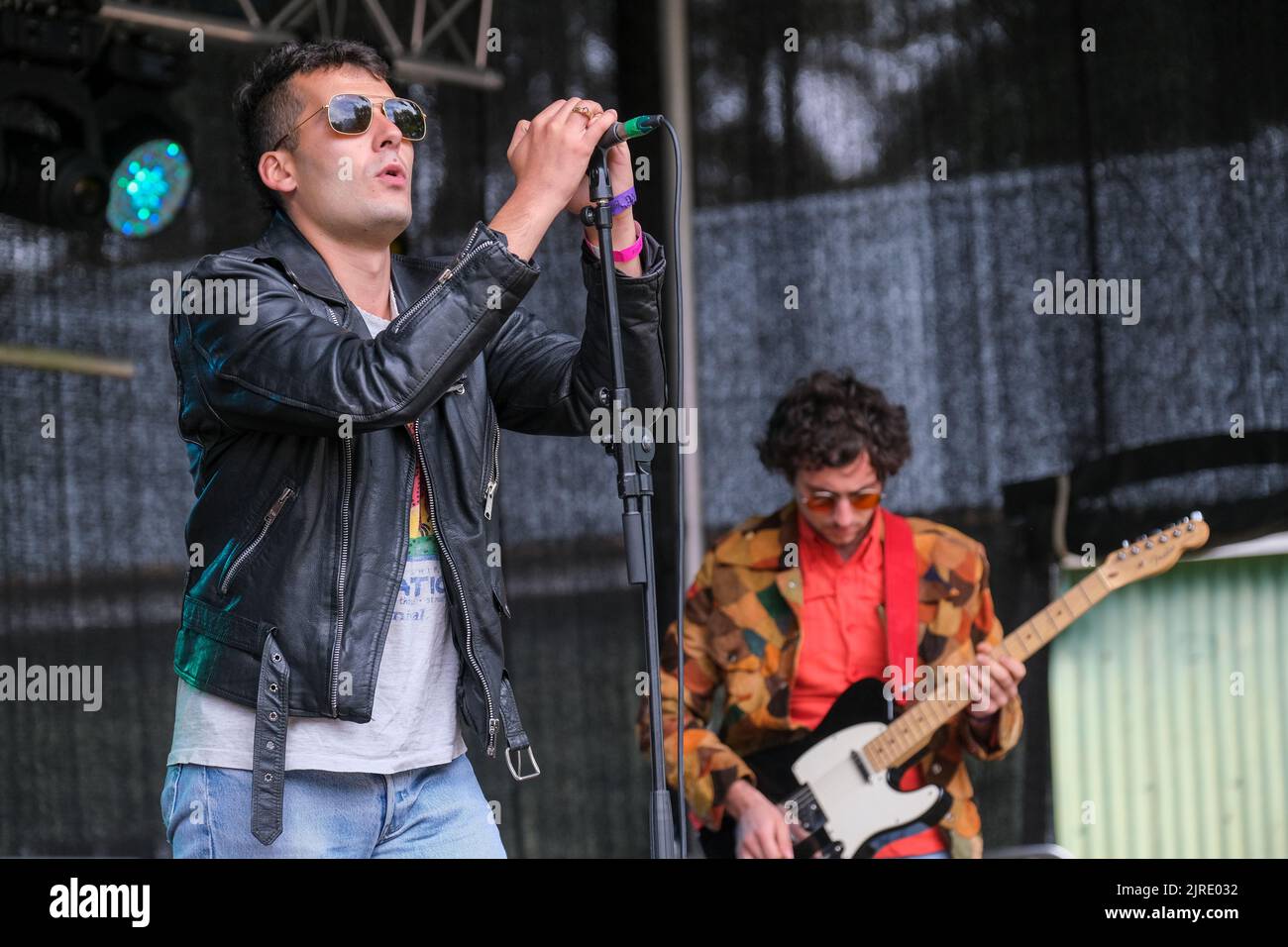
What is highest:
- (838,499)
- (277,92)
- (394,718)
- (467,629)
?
(277,92)

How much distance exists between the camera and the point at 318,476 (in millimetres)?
1793

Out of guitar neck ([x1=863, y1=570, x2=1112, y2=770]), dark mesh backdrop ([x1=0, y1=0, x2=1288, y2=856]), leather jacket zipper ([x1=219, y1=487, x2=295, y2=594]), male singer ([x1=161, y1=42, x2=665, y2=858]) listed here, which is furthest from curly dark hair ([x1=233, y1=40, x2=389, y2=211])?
dark mesh backdrop ([x1=0, y1=0, x2=1288, y2=856])

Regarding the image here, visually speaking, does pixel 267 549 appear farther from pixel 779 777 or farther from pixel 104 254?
pixel 104 254

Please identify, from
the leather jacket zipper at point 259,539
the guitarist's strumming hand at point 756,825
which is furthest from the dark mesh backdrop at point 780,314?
the leather jacket zipper at point 259,539

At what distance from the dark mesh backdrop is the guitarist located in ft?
1.29

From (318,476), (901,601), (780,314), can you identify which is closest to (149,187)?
(780,314)

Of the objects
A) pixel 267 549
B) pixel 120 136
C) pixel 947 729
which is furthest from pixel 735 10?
pixel 267 549

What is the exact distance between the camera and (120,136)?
155 inches

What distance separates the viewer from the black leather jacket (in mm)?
1706

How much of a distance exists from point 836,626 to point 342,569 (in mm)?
1846

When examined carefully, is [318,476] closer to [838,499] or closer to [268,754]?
[268,754]

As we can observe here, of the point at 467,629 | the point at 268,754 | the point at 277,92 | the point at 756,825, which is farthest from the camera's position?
the point at 756,825

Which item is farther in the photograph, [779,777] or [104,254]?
[104,254]
